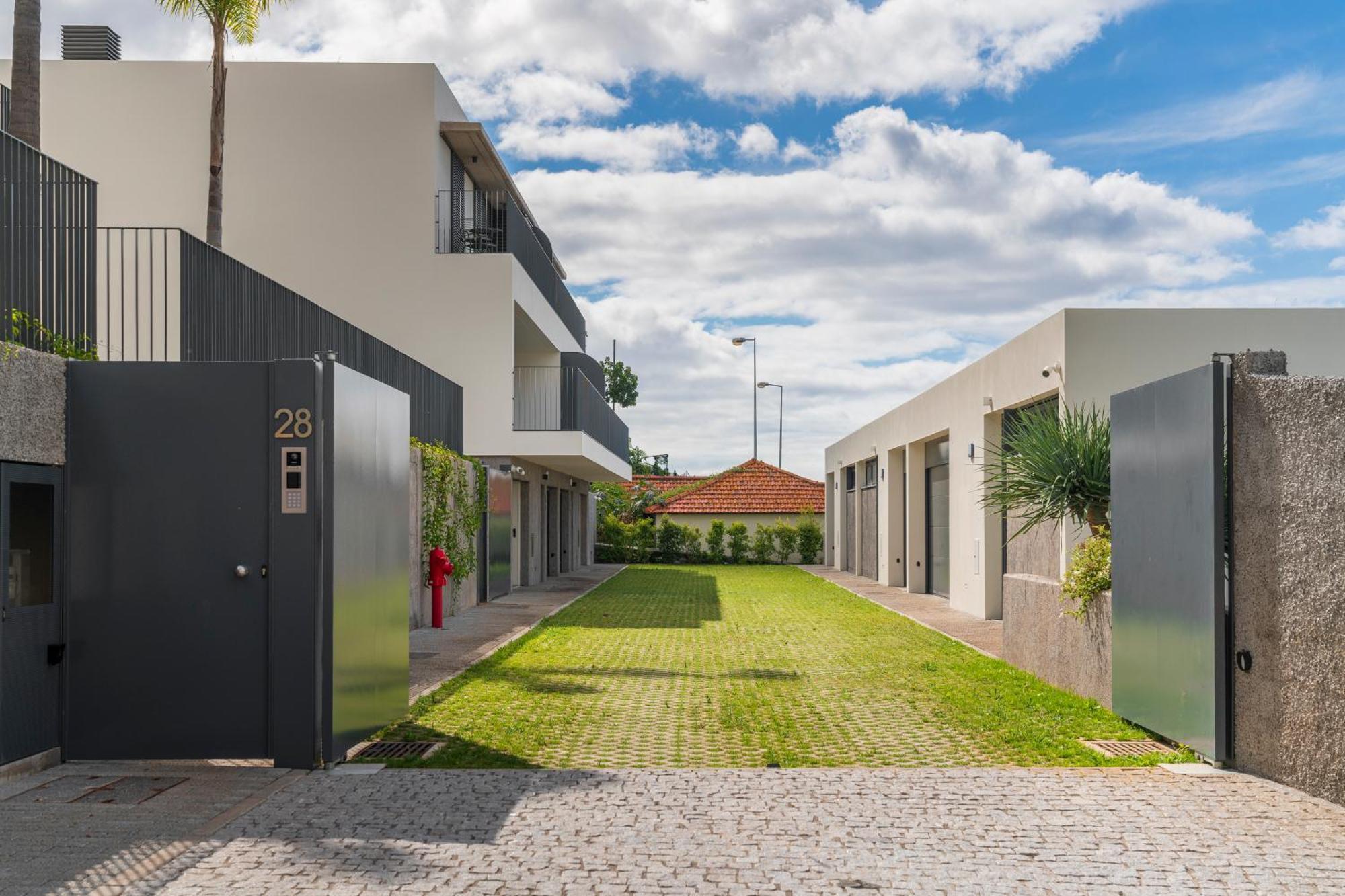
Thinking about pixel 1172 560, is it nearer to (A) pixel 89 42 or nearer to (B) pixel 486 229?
(B) pixel 486 229

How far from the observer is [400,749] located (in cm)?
817

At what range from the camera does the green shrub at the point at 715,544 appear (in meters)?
43.0

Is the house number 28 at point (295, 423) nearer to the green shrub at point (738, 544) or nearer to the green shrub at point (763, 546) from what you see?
the green shrub at point (738, 544)

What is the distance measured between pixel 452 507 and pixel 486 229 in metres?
6.61

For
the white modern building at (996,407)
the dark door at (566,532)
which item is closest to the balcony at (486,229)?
the white modern building at (996,407)

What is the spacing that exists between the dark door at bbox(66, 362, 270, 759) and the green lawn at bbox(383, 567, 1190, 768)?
1308 mm

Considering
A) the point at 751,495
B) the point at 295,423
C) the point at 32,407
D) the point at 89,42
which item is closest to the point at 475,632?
the point at 295,423

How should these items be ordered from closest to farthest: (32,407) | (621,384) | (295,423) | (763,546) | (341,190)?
1. (32,407)
2. (295,423)
3. (341,190)
4. (763,546)
5. (621,384)

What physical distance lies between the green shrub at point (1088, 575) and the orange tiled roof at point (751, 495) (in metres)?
34.9

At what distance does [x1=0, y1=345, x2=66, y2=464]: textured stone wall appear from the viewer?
702 centimetres

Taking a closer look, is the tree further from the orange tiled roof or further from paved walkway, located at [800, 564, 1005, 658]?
paved walkway, located at [800, 564, 1005, 658]

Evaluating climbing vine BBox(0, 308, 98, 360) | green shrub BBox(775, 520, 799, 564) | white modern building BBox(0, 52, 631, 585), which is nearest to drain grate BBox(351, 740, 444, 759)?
climbing vine BBox(0, 308, 98, 360)

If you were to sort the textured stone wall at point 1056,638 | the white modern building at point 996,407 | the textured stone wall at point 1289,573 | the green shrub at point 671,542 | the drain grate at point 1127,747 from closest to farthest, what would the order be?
the textured stone wall at point 1289,573, the drain grate at point 1127,747, the textured stone wall at point 1056,638, the white modern building at point 996,407, the green shrub at point 671,542

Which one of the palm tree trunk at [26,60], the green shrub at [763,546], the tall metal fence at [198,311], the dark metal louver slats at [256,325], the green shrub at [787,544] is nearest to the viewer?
the tall metal fence at [198,311]
